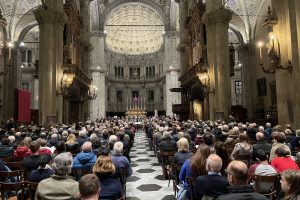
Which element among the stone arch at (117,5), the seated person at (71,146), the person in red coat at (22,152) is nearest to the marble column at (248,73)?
the stone arch at (117,5)

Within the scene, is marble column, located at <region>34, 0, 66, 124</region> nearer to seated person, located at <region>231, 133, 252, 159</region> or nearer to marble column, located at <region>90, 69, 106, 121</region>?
seated person, located at <region>231, 133, 252, 159</region>

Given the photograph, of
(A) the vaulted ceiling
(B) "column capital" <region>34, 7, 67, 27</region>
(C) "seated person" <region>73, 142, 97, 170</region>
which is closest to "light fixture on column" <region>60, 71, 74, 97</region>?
(B) "column capital" <region>34, 7, 67, 27</region>

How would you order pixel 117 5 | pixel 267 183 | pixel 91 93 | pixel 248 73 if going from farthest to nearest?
pixel 117 5
pixel 91 93
pixel 248 73
pixel 267 183

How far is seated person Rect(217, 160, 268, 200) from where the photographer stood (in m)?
2.77

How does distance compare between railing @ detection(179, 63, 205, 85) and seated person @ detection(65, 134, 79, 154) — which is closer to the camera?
seated person @ detection(65, 134, 79, 154)

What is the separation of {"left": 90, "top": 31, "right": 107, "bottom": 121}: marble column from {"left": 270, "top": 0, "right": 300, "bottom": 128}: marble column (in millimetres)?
Answer: 30603

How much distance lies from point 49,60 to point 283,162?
47.2 ft

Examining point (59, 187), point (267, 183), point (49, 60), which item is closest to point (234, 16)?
point (49, 60)

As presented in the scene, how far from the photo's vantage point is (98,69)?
40.3 meters

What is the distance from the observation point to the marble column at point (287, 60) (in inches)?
434

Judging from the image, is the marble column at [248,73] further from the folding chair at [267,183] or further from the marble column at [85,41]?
the folding chair at [267,183]

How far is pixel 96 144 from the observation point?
24.4 ft

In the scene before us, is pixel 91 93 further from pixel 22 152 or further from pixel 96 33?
pixel 22 152

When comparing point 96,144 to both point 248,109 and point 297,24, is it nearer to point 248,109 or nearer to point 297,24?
point 297,24
